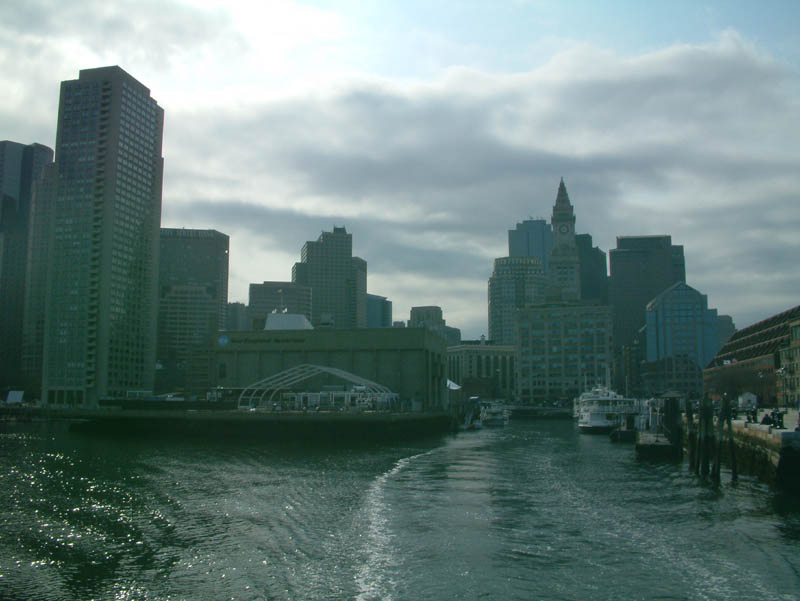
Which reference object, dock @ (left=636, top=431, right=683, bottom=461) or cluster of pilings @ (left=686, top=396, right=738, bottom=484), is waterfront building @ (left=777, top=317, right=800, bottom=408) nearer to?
dock @ (left=636, top=431, right=683, bottom=461)

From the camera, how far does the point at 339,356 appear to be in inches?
4823

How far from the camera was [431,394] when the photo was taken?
128 m

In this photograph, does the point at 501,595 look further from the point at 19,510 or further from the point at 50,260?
the point at 50,260

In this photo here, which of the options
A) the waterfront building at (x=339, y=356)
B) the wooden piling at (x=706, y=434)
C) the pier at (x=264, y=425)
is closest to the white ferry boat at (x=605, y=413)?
the pier at (x=264, y=425)

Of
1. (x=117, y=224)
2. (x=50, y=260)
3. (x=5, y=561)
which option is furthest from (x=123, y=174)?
(x=5, y=561)

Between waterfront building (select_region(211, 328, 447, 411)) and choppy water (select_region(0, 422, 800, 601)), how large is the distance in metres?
71.3

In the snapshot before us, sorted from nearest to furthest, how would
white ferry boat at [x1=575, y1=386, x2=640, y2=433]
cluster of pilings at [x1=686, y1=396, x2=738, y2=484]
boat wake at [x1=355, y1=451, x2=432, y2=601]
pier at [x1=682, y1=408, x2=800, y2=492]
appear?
boat wake at [x1=355, y1=451, x2=432, y2=601] → pier at [x1=682, y1=408, x2=800, y2=492] → cluster of pilings at [x1=686, y1=396, x2=738, y2=484] → white ferry boat at [x1=575, y1=386, x2=640, y2=433]

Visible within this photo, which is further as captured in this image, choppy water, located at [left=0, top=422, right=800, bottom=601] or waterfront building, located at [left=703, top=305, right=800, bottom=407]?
waterfront building, located at [left=703, top=305, right=800, bottom=407]

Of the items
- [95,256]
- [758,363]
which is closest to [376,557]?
[758,363]

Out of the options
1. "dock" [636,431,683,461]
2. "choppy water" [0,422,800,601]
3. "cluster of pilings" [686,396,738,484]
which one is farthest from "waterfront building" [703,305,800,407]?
"choppy water" [0,422,800,601]

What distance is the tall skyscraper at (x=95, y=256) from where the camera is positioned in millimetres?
180500

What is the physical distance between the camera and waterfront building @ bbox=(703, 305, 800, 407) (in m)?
114

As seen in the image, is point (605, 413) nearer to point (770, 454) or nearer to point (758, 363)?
point (758, 363)

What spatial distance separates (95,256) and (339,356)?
96349 mm
